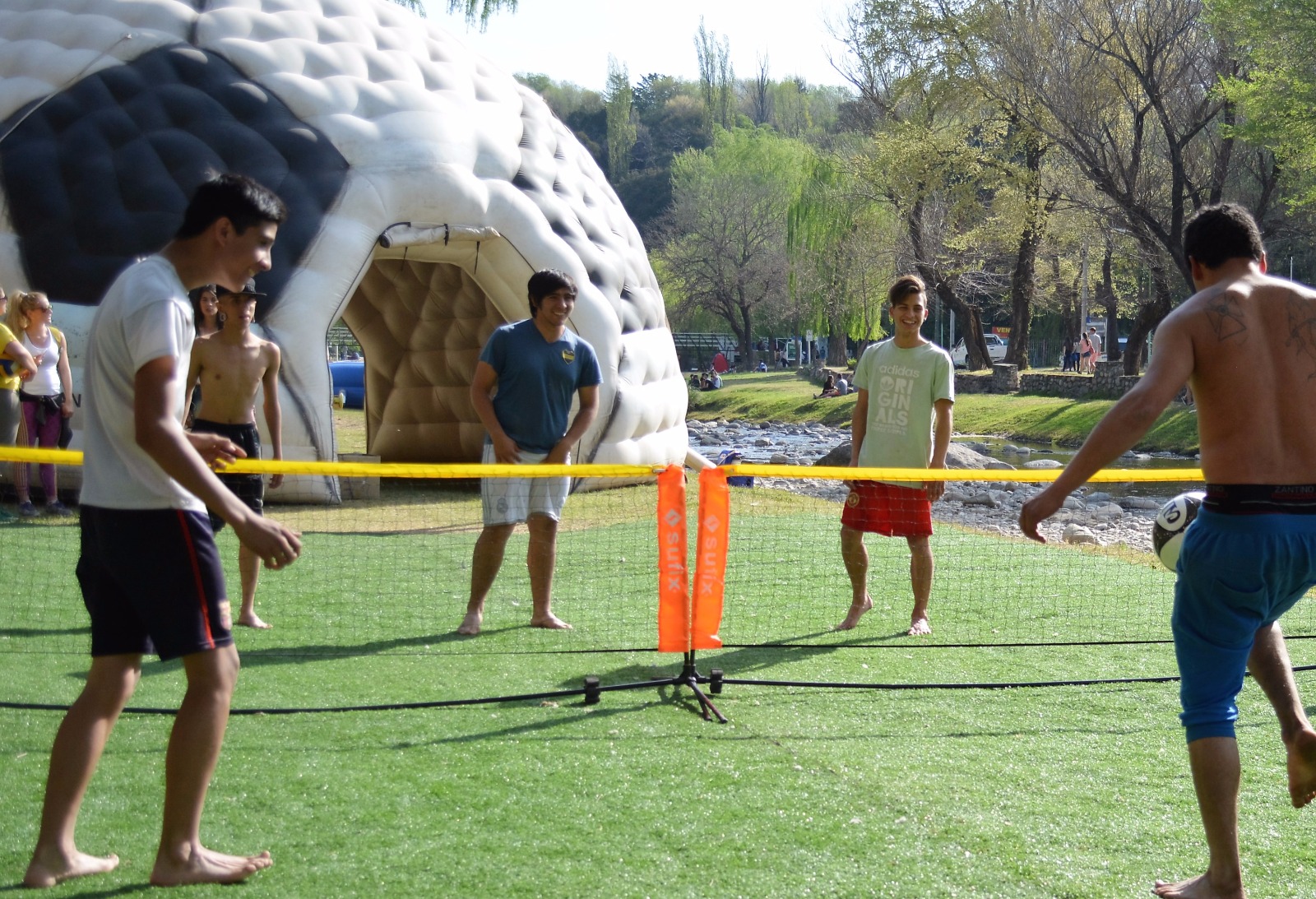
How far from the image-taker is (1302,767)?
11.9 feet

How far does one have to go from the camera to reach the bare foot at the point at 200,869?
331cm

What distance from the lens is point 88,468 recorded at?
3.31 metres

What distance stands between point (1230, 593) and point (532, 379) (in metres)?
4.06

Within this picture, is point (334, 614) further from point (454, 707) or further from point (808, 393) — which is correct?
point (808, 393)

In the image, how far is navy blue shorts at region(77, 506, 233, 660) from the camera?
3.23m

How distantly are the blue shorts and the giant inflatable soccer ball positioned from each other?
9362 mm

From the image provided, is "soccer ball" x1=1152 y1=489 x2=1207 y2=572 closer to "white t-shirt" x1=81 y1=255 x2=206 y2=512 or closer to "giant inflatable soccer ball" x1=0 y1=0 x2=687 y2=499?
"white t-shirt" x1=81 y1=255 x2=206 y2=512

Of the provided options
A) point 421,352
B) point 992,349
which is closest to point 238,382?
point 421,352

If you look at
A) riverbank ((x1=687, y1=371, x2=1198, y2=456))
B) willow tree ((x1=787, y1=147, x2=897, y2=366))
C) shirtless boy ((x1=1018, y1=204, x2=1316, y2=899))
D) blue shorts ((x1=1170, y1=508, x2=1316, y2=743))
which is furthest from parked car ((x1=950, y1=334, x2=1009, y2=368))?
blue shorts ((x1=1170, y1=508, x2=1316, y2=743))

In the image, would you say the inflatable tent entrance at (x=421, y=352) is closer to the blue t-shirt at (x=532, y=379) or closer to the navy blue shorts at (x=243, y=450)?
the navy blue shorts at (x=243, y=450)

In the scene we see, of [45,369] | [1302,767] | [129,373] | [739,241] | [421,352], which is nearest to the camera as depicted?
[129,373]

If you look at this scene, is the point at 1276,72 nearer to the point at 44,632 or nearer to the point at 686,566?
the point at 686,566

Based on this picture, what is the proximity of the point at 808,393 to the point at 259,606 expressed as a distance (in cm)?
3542

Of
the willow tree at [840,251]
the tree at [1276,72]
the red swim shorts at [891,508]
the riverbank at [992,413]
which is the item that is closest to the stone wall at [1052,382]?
the riverbank at [992,413]
